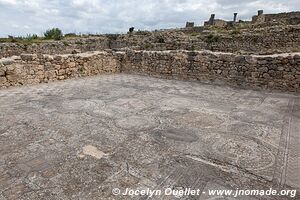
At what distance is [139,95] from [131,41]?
42.1 feet

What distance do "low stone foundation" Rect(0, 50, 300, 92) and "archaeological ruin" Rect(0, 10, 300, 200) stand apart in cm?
3

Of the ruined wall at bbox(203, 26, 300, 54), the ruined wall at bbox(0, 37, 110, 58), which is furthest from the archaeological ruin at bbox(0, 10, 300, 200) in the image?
the ruined wall at bbox(0, 37, 110, 58)

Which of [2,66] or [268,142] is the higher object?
[2,66]

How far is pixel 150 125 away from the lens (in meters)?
3.87

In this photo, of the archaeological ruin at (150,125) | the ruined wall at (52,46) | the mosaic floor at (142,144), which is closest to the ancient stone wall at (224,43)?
the ruined wall at (52,46)

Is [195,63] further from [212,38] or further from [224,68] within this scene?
[212,38]

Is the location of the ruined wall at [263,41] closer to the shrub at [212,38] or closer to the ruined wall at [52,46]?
the shrub at [212,38]

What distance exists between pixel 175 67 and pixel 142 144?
539 cm

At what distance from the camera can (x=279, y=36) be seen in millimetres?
11906

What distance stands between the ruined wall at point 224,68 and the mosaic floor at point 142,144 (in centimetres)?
101

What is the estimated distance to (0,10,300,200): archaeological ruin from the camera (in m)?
2.44

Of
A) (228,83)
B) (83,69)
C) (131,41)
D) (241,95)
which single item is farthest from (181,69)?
(131,41)

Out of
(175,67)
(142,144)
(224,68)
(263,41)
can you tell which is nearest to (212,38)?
(263,41)

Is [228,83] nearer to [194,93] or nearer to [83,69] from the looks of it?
[194,93]
